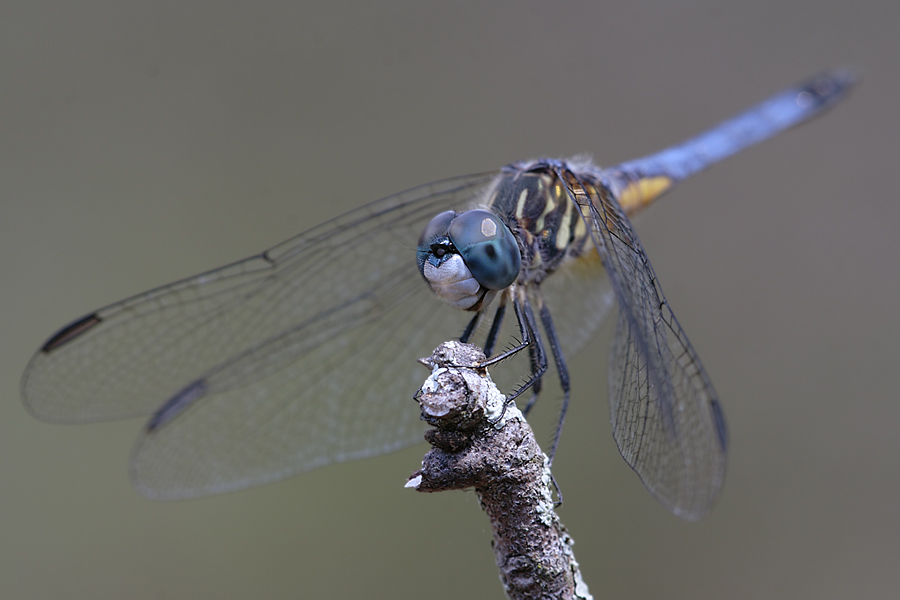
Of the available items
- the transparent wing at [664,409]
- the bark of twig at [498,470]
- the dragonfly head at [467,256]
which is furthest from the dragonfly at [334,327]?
the bark of twig at [498,470]

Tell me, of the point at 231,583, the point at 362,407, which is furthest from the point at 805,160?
the point at 231,583

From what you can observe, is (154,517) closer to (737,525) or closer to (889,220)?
(737,525)

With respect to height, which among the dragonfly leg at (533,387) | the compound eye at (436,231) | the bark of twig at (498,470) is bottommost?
the bark of twig at (498,470)

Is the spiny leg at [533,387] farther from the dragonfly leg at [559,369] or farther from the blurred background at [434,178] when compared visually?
the blurred background at [434,178]

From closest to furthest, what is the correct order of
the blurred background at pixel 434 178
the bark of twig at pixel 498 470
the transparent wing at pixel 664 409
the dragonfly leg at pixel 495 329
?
the bark of twig at pixel 498 470 → the transparent wing at pixel 664 409 → the dragonfly leg at pixel 495 329 → the blurred background at pixel 434 178

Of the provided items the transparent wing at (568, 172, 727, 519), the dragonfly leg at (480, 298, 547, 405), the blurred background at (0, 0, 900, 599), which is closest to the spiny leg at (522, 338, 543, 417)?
the dragonfly leg at (480, 298, 547, 405)

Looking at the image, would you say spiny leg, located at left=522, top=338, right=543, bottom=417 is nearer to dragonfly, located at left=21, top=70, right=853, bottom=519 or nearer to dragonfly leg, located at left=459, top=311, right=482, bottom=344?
dragonfly, located at left=21, top=70, right=853, bottom=519

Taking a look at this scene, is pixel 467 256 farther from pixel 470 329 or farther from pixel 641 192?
pixel 641 192
